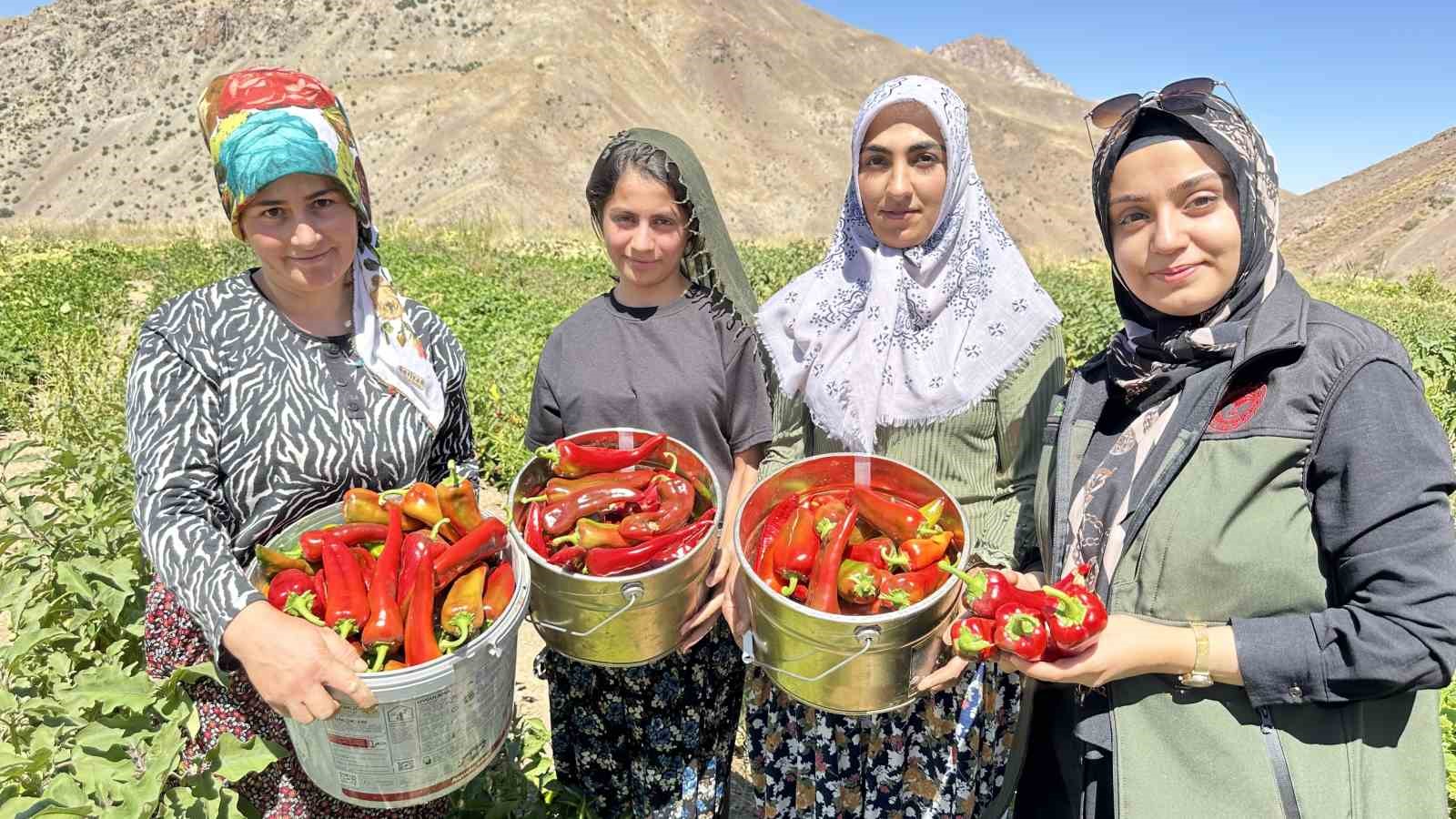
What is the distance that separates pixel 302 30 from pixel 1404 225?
266 ft

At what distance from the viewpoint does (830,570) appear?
181 centimetres

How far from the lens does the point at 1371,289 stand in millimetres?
22438

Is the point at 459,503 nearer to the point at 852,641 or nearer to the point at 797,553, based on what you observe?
the point at 797,553

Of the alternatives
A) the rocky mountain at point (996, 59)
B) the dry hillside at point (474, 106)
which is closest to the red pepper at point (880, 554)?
the dry hillside at point (474, 106)

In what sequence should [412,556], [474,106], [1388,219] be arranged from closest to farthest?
[412,556] → [1388,219] → [474,106]

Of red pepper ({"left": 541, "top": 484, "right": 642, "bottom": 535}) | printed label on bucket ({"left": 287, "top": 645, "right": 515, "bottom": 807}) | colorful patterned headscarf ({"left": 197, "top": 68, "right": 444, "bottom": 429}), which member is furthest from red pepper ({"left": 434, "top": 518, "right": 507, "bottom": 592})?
colorful patterned headscarf ({"left": 197, "top": 68, "right": 444, "bottom": 429})

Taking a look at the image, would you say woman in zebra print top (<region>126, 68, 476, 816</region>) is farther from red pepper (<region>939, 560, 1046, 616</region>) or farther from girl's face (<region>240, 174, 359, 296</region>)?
red pepper (<region>939, 560, 1046, 616</region>)

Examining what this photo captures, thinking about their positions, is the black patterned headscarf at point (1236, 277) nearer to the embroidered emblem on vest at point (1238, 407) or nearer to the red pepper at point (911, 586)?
the embroidered emblem on vest at point (1238, 407)

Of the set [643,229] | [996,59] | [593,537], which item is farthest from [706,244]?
[996,59]

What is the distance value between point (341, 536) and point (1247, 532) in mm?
1747

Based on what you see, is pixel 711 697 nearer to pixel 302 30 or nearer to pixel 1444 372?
pixel 1444 372

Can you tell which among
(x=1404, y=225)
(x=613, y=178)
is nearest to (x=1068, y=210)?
(x=1404, y=225)

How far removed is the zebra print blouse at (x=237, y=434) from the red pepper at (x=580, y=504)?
0.36 m

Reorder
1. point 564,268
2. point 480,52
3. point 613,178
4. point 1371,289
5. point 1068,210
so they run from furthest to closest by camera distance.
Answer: point 1068,210
point 480,52
point 1371,289
point 564,268
point 613,178
